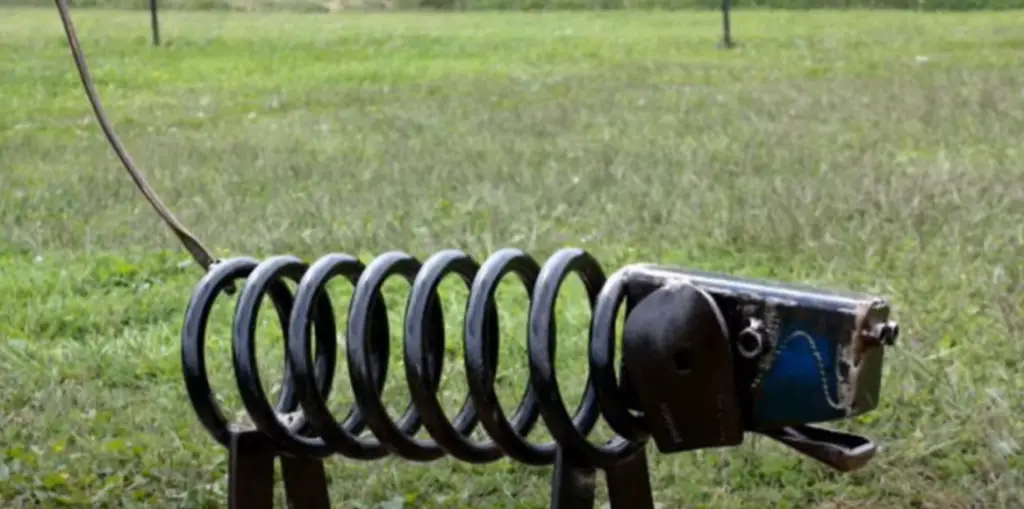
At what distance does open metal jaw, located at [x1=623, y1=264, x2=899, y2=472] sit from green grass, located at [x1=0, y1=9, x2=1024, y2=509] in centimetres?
114

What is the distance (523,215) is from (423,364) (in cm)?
376

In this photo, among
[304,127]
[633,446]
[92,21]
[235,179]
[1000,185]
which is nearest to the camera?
[633,446]

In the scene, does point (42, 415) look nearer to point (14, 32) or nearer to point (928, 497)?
point (928, 497)

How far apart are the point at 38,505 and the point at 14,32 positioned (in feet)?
52.3

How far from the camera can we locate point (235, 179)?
684cm

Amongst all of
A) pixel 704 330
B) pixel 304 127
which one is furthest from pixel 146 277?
pixel 304 127

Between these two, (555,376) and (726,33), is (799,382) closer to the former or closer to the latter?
(555,376)

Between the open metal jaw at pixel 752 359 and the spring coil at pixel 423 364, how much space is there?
9cm

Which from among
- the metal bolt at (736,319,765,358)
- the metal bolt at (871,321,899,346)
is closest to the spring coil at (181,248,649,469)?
the metal bolt at (736,319,765,358)

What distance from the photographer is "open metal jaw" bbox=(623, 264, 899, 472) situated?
1.69 meters

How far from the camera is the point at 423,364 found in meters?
1.88

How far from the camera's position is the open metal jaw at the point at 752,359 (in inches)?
66.5

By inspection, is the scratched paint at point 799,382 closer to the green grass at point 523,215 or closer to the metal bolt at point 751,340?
the metal bolt at point 751,340

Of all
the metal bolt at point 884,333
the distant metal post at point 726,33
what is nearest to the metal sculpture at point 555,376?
the metal bolt at point 884,333
